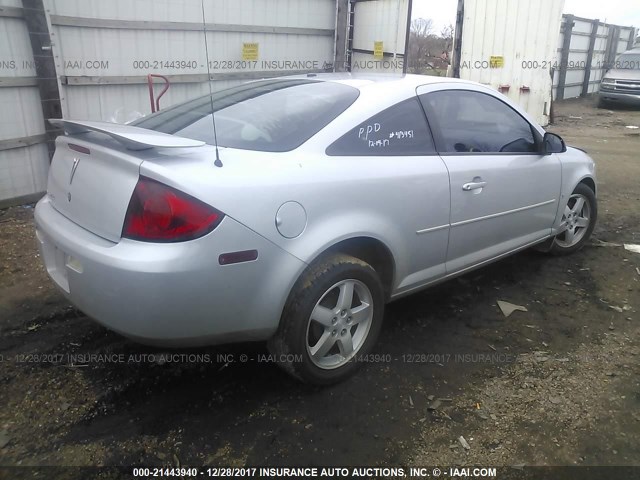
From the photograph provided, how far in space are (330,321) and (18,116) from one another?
4.75 metres

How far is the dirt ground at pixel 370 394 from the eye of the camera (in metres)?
2.36

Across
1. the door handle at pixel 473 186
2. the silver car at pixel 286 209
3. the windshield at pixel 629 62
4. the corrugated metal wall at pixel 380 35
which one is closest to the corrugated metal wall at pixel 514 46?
the corrugated metal wall at pixel 380 35

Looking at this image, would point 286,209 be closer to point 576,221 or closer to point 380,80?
point 380,80

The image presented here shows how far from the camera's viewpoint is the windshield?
16188 millimetres

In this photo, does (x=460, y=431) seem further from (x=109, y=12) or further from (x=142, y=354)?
(x=109, y=12)

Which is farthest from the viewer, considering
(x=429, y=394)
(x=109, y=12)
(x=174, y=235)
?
(x=109, y=12)

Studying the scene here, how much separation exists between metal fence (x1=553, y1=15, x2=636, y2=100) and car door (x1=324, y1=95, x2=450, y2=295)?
17.0 m

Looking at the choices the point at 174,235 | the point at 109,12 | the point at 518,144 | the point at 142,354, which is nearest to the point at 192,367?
the point at 142,354

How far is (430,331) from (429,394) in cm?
68

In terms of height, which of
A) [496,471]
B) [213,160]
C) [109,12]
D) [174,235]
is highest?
[109,12]

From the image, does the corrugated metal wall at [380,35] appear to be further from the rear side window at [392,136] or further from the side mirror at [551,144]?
the rear side window at [392,136]

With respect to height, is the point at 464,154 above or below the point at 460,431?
above

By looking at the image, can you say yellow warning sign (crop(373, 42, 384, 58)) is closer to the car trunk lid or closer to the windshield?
the car trunk lid

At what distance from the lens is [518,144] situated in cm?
372
